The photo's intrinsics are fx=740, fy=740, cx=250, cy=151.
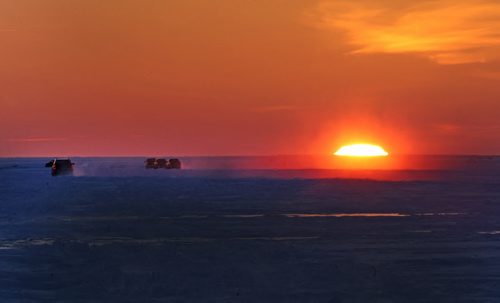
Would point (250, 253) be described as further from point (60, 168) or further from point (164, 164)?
point (164, 164)

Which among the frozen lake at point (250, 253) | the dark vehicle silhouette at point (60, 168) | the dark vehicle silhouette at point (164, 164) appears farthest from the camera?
the dark vehicle silhouette at point (164, 164)

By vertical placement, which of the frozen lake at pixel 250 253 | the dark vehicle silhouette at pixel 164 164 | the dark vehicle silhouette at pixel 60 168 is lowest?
the frozen lake at pixel 250 253

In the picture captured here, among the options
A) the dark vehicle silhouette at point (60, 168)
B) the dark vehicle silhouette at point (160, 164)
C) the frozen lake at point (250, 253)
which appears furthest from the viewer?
the dark vehicle silhouette at point (160, 164)

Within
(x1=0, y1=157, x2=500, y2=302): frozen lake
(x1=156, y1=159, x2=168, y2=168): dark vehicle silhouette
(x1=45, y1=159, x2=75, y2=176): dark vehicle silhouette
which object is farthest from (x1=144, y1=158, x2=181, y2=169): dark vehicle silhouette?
(x1=0, y1=157, x2=500, y2=302): frozen lake

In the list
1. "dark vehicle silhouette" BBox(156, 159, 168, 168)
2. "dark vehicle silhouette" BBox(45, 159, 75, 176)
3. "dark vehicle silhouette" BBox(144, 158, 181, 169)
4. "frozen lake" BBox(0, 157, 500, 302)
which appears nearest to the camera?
"frozen lake" BBox(0, 157, 500, 302)

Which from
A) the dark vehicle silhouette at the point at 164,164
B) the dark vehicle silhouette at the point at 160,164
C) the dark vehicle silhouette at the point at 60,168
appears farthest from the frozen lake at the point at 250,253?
the dark vehicle silhouette at the point at 160,164

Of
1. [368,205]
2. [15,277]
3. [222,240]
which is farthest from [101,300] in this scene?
[368,205]

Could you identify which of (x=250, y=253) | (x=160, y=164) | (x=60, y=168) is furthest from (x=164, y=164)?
(x=250, y=253)

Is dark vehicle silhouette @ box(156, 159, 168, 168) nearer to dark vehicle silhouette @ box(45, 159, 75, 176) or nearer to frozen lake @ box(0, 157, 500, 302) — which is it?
dark vehicle silhouette @ box(45, 159, 75, 176)

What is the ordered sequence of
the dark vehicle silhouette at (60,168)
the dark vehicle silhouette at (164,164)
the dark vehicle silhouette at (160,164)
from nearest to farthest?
the dark vehicle silhouette at (60,168) → the dark vehicle silhouette at (164,164) → the dark vehicle silhouette at (160,164)

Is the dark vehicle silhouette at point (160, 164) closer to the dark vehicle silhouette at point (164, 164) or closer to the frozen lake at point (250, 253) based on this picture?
the dark vehicle silhouette at point (164, 164)

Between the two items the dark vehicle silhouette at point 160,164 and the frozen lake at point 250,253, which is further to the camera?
the dark vehicle silhouette at point 160,164

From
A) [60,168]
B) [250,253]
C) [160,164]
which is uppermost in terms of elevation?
[160,164]

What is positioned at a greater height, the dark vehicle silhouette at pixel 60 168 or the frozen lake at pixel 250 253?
the dark vehicle silhouette at pixel 60 168
